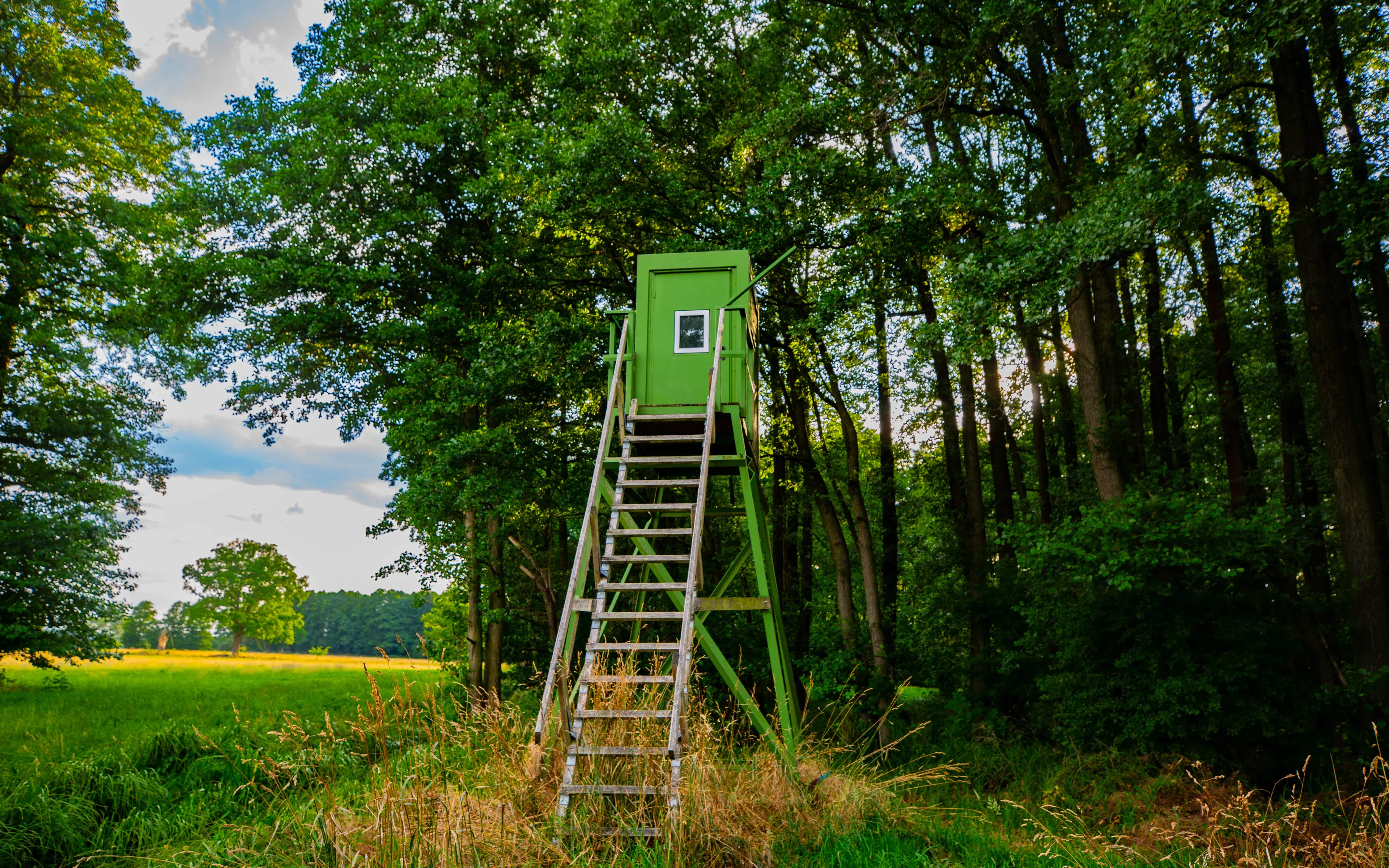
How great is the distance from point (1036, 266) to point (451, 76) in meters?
12.4

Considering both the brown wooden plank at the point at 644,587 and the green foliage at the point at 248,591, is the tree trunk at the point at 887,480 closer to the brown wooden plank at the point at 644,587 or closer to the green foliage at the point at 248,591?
the brown wooden plank at the point at 644,587

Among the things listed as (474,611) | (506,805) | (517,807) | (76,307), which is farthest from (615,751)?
(76,307)

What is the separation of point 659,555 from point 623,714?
332cm

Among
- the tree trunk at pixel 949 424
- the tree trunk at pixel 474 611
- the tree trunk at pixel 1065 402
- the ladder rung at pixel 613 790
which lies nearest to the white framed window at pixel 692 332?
the ladder rung at pixel 613 790

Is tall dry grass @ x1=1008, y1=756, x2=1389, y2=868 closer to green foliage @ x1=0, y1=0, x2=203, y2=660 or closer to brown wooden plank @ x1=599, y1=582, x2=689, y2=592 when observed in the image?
brown wooden plank @ x1=599, y1=582, x2=689, y2=592

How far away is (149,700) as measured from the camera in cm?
1692

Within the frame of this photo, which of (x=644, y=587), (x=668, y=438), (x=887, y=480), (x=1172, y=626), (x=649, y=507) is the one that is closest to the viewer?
Answer: (x=644, y=587)

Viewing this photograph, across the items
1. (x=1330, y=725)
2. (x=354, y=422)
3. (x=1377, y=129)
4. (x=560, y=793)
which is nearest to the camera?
(x=560, y=793)

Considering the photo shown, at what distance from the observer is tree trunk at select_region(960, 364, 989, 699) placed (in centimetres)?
1532

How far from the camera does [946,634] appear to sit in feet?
57.3

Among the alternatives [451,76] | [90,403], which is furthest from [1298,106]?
[90,403]

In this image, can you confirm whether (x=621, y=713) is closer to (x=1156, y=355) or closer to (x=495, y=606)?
(x=495, y=606)

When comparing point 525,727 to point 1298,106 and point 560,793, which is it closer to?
point 560,793

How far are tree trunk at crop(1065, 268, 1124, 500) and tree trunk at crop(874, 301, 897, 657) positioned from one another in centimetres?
585
